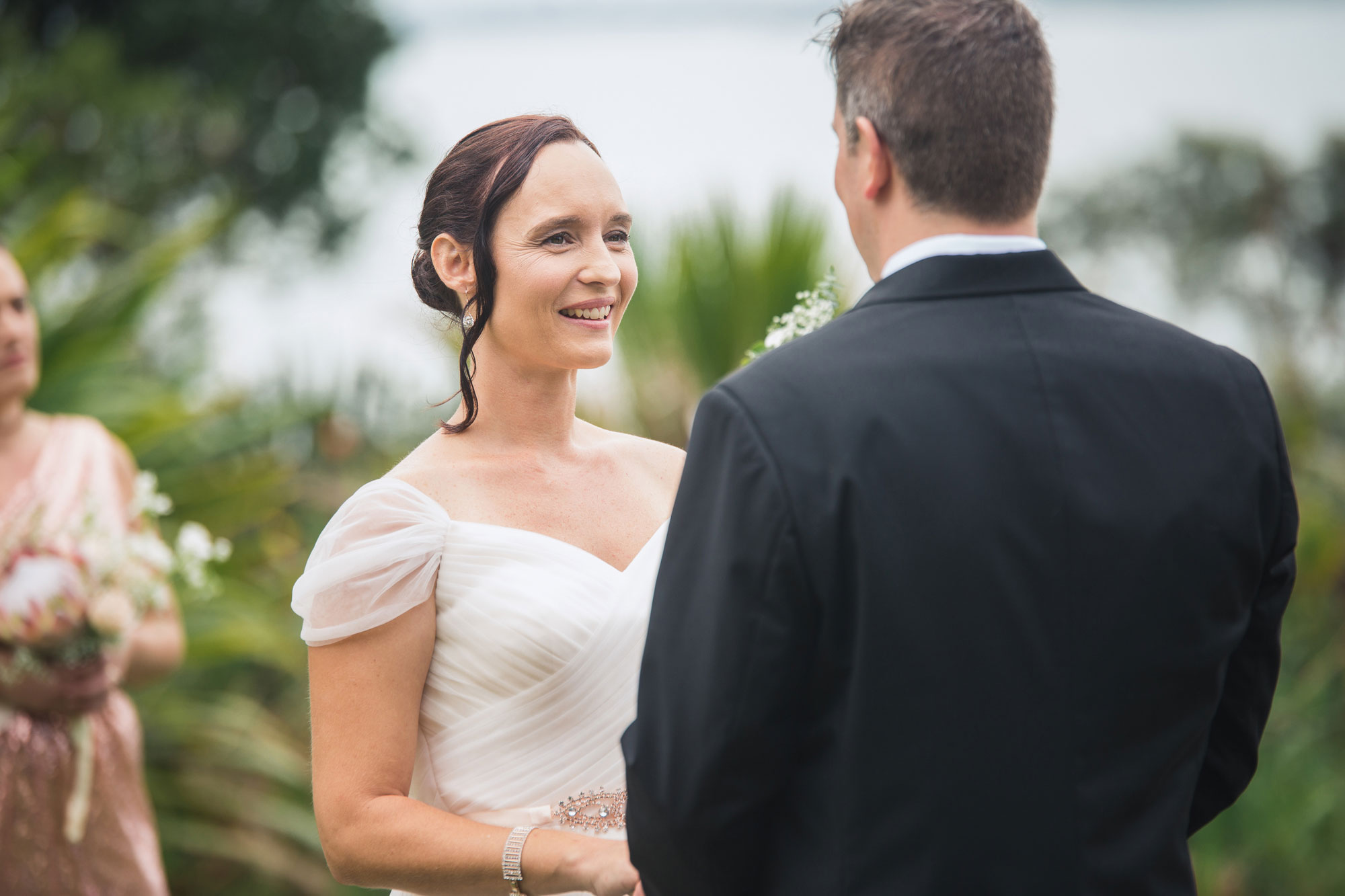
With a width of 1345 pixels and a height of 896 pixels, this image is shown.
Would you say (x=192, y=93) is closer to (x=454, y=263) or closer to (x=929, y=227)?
(x=454, y=263)

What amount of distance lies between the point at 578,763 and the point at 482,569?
0.44 metres

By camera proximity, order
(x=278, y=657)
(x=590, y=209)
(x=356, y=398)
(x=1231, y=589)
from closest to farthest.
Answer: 1. (x=1231, y=589)
2. (x=590, y=209)
3. (x=278, y=657)
4. (x=356, y=398)

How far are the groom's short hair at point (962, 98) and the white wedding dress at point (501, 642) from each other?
1084 mm

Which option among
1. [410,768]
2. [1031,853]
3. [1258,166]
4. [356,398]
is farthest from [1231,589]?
[1258,166]

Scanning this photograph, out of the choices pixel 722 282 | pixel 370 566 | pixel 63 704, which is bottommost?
pixel 63 704

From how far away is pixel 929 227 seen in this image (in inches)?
71.5

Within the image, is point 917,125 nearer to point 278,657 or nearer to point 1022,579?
point 1022,579

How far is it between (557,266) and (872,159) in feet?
2.89

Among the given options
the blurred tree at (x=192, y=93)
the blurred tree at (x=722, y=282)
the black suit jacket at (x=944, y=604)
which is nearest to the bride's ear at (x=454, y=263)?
the black suit jacket at (x=944, y=604)

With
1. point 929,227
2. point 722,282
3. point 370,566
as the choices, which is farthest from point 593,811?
point 722,282

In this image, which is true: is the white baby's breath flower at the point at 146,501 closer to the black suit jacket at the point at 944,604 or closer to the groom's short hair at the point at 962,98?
the black suit jacket at the point at 944,604

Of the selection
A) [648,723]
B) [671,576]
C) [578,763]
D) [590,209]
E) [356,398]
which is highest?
[590,209]

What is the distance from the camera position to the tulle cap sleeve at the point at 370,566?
2344 mm

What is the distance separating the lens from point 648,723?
5.79 feet
